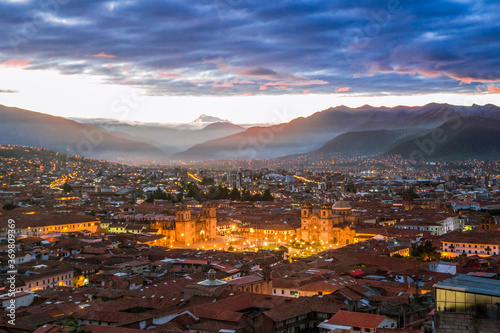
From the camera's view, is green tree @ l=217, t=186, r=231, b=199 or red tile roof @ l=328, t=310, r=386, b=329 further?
green tree @ l=217, t=186, r=231, b=199

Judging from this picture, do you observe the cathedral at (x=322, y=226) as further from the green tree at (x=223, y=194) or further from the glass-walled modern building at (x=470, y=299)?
the glass-walled modern building at (x=470, y=299)

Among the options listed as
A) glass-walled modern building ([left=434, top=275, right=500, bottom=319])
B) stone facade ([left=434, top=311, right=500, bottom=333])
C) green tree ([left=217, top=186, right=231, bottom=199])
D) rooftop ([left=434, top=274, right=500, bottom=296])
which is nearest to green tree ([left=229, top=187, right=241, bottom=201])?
green tree ([left=217, top=186, right=231, bottom=199])

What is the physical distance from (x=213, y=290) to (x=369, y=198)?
7032cm

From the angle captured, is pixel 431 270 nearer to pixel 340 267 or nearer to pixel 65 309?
pixel 340 267

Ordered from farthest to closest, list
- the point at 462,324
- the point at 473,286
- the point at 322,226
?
the point at 322,226 → the point at 473,286 → the point at 462,324

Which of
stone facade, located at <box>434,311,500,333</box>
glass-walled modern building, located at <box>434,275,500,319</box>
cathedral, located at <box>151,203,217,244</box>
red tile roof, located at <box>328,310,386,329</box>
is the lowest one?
cathedral, located at <box>151,203,217,244</box>

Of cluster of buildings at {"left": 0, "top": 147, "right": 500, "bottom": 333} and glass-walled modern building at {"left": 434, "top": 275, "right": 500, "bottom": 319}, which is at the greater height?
glass-walled modern building at {"left": 434, "top": 275, "right": 500, "bottom": 319}

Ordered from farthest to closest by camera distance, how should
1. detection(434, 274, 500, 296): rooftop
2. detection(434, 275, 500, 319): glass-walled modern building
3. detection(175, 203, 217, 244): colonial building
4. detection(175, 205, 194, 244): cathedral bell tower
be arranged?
1. detection(175, 203, 217, 244): colonial building
2. detection(175, 205, 194, 244): cathedral bell tower
3. detection(434, 274, 500, 296): rooftop
4. detection(434, 275, 500, 319): glass-walled modern building

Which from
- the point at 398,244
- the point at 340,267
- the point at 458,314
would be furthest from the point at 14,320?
the point at 398,244

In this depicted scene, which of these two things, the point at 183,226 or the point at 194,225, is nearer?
the point at 183,226

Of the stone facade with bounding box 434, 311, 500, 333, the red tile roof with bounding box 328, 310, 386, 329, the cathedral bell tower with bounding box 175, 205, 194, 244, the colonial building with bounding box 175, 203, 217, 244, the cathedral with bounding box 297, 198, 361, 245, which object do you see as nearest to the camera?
the stone facade with bounding box 434, 311, 500, 333

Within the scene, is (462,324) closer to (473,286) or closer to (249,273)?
(473,286)

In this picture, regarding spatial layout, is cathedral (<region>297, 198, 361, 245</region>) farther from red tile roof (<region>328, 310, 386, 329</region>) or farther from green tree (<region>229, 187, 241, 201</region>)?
green tree (<region>229, 187, 241, 201</region>)

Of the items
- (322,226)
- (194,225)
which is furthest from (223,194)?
(322,226)
